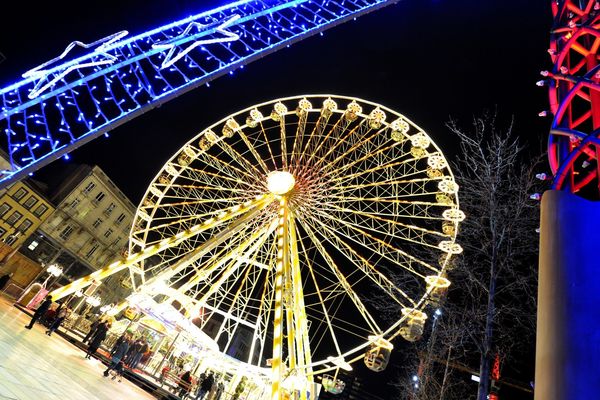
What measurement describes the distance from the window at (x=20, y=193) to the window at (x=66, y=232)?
7276 millimetres

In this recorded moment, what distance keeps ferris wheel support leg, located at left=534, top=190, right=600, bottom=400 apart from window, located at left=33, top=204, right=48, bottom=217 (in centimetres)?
5294

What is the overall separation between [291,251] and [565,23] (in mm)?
12531

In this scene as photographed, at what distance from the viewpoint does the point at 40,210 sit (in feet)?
Answer: 148

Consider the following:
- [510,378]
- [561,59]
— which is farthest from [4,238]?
[510,378]

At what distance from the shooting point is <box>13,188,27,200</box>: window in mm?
42319

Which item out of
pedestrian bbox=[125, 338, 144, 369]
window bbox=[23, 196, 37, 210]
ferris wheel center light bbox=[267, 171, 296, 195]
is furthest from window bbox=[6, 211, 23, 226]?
ferris wheel center light bbox=[267, 171, 296, 195]

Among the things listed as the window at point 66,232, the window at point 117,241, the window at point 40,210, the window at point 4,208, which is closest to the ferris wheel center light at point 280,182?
the window at point 4,208

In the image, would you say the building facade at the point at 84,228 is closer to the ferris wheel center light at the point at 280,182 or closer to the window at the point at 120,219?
the window at the point at 120,219

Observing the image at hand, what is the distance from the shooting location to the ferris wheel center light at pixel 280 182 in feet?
59.3

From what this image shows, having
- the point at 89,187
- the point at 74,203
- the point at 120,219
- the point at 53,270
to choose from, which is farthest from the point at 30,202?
the point at 53,270

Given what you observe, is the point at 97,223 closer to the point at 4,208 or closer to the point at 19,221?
the point at 19,221

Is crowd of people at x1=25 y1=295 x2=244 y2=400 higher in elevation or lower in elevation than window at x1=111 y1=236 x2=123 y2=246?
lower

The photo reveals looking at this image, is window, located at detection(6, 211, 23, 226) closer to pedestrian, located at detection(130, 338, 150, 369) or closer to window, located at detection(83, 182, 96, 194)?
window, located at detection(83, 182, 96, 194)

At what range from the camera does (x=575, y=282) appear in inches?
128
